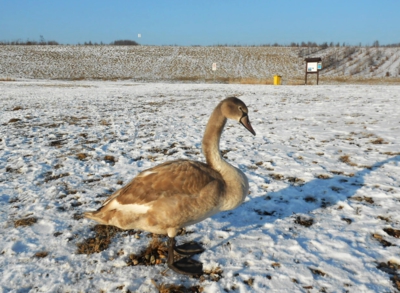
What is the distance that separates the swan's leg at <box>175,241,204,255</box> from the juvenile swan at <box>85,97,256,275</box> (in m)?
0.01

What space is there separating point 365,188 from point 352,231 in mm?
1402

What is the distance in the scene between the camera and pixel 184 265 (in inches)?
120

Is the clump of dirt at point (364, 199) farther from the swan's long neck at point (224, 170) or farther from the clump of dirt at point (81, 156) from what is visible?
the clump of dirt at point (81, 156)

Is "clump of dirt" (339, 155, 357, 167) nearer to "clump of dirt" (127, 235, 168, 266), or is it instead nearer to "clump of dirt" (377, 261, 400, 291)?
"clump of dirt" (377, 261, 400, 291)

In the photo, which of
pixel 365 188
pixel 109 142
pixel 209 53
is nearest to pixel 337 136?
pixel 365 188

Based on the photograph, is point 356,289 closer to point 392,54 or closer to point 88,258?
point 88,258

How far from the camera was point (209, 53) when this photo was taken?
67.5 metres

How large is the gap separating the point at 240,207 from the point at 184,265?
1.53 metres

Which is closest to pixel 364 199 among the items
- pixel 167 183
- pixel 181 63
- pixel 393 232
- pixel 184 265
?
pixel 393 232

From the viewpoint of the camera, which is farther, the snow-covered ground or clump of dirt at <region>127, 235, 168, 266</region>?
clump of dirt at <region>127, 235, 168, 266</region>

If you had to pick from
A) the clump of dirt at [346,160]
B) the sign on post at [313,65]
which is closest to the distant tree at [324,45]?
the sign on post at [313,65]

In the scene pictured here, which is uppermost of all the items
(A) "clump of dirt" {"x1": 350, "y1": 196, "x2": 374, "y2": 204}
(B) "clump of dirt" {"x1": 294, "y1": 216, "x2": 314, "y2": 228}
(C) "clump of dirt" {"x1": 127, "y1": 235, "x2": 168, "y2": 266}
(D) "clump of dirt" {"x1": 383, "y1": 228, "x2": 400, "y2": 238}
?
(A) "clump of dirt" {"x1": 350, "y1": 196, "x2": 374, "y2": 204}

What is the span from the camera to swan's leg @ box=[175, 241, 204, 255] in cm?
326

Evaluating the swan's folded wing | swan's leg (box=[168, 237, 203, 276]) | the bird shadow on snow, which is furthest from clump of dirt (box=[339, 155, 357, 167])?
swan's leg (box=[168, 237, 203, 276])
